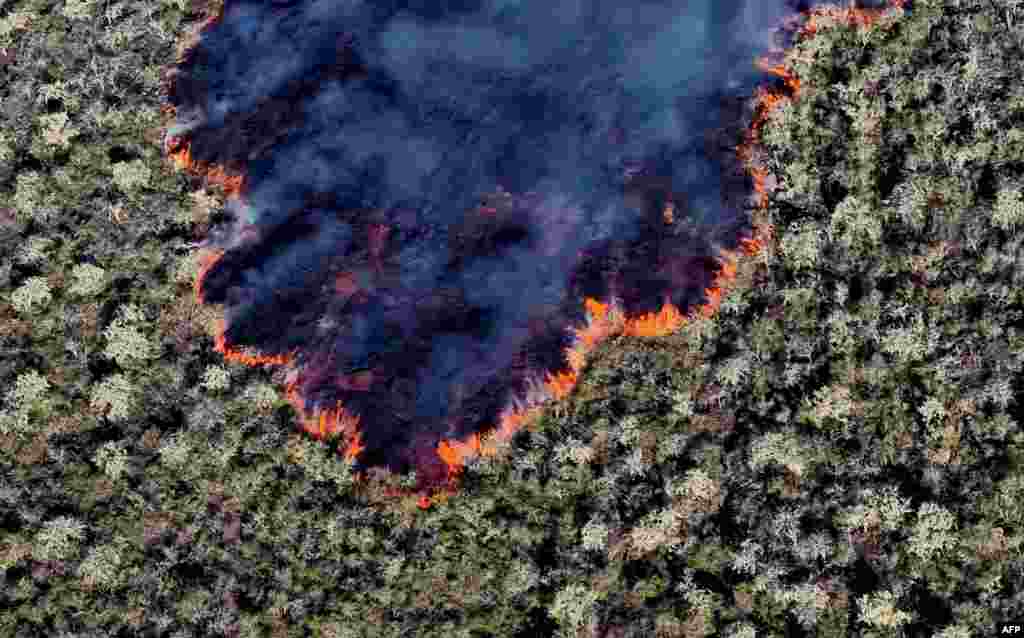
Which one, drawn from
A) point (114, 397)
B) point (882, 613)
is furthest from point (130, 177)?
point (882, 613)

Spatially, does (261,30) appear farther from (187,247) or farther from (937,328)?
(937,328)

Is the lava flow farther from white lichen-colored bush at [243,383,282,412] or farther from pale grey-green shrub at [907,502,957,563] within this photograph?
pale grey-green shrub at [907,502,957,563]

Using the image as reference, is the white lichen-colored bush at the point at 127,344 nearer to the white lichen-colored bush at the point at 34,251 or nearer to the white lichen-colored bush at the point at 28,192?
the white lichen-colored bush at the point at 34,251

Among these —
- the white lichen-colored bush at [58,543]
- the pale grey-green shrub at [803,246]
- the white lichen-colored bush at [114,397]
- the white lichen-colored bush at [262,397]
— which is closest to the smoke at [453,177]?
the white lichen-colored bush at [262,397]

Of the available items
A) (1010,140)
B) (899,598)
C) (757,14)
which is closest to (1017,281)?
(1010,140)

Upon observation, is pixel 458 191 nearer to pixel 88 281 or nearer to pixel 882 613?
pixel 88 281


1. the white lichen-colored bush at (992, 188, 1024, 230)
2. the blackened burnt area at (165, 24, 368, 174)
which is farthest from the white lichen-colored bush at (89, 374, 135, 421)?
the white lichen-colored bush at (992, 188, 1024, 230)
